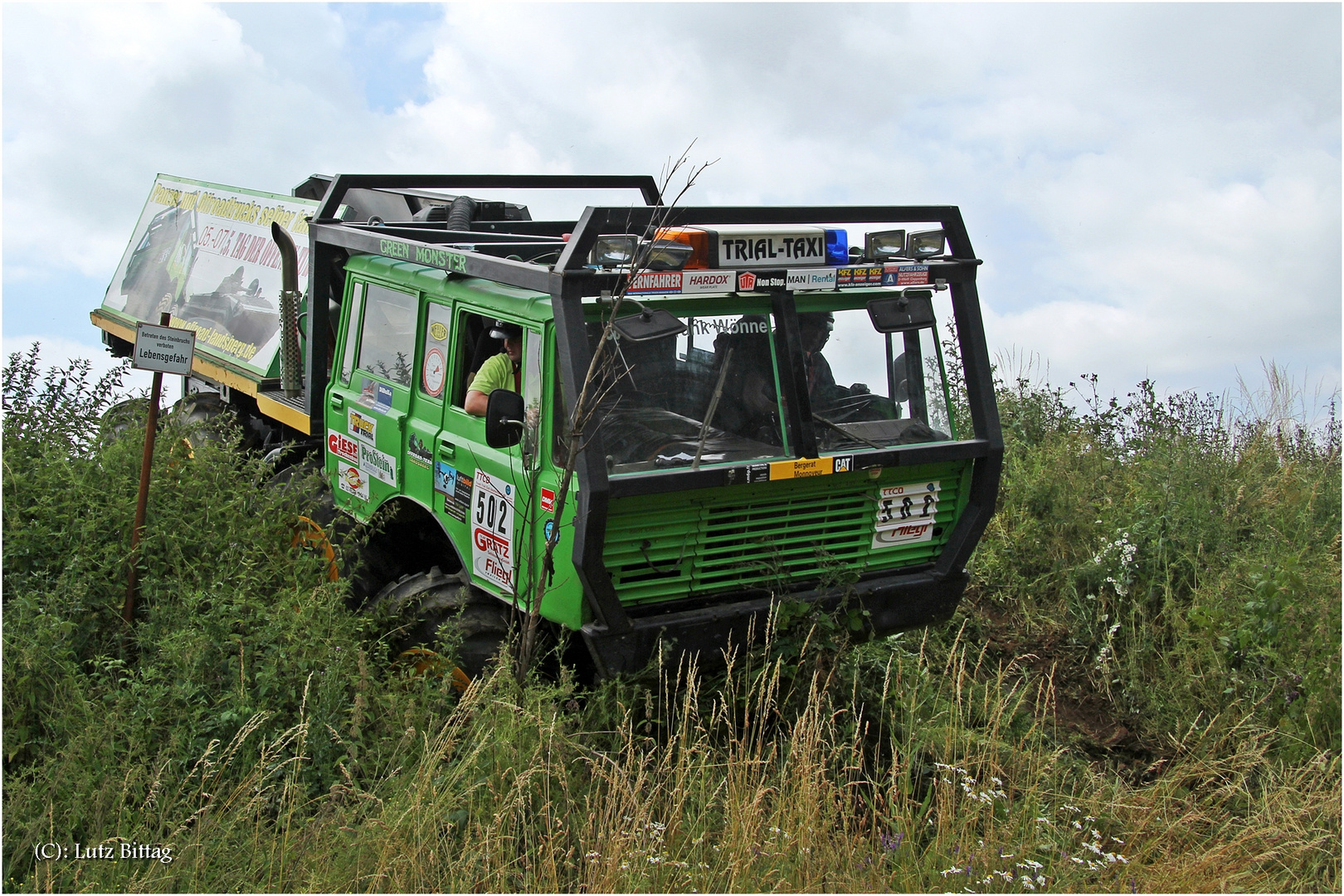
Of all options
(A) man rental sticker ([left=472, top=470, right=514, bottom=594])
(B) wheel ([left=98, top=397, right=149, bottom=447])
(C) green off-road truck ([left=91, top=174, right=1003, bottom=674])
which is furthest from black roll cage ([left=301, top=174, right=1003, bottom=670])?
(B) wheel ([left=98, top=397, right=149, bottom=447])

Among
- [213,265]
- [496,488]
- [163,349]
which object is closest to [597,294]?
[496,488]

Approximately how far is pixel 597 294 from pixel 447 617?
198 centimetres

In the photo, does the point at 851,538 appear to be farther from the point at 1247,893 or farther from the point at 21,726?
the point at 21,726

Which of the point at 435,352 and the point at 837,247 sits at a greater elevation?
the point at 837,247

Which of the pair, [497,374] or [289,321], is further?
[289,321]

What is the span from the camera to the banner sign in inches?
372

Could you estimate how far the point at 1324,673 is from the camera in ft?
20.2

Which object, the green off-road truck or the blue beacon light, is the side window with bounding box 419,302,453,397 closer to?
the green off-road truck

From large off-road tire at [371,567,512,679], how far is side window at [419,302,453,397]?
3.38ft

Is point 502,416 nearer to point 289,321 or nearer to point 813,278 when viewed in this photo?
point 813,278

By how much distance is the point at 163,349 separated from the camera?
650cm

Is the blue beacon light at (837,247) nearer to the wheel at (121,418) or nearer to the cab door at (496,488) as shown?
the cab door at (496,488)

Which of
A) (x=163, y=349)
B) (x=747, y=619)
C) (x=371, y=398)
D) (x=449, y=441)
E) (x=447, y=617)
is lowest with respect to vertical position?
(x=447, y=617)

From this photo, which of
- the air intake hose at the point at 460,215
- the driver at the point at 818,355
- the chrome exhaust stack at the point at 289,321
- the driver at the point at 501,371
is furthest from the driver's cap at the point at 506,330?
the chrome exhaust stack at the point at 289,321
